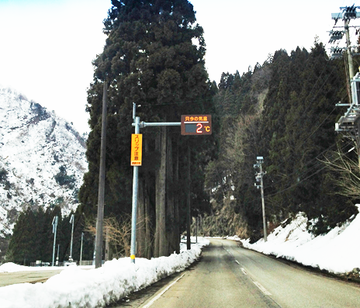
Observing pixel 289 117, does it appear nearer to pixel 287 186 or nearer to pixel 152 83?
pixel 287 186

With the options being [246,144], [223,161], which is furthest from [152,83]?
[223,161]

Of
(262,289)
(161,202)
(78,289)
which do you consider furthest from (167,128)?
(78,289)

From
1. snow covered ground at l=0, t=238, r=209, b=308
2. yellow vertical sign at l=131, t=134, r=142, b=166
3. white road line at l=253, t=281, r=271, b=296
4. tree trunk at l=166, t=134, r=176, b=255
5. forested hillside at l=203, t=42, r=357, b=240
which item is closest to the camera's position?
snow covered ground at l=0, t=238, r=209, b=308

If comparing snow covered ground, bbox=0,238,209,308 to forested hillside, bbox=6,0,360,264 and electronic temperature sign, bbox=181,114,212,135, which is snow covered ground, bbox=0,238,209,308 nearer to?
electronic temperature sign, bbox=181,114,212,135

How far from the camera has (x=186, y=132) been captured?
12172mm

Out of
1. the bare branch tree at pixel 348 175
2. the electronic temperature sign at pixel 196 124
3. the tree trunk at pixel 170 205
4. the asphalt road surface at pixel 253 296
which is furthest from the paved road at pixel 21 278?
the bare branch tree at pixel 348 175

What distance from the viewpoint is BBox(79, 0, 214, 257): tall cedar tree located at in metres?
20.5

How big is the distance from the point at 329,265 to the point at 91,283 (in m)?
11.7

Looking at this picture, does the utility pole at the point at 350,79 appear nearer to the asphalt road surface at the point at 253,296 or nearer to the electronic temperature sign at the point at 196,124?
the electronic temperature sign at the point at 196,124

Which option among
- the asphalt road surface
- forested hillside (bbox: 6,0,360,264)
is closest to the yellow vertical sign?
the asphalt road surface

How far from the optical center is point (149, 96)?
67.2 feet

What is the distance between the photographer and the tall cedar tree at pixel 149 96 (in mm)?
20484

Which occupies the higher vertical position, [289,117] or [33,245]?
[289,117]

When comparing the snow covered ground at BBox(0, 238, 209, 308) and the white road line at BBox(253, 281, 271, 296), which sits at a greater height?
the snow covered ground at BBox(0, 238, 209, 308)
